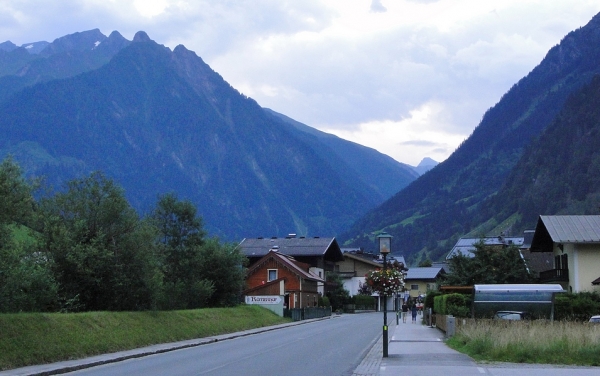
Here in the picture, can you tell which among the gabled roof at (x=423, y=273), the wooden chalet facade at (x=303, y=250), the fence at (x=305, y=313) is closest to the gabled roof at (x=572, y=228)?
A: the fence at (x=305, y=313)

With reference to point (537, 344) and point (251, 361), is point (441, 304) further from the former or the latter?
point (251, 361)

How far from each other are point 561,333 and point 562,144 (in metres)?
146

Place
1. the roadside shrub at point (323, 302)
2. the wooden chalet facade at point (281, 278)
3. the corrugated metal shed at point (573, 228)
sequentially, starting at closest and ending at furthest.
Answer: the corrugated metal shed at point (573, 228)
the wooden chalet facade at point (281, 278)
the roadside shrub at point (323, 302)

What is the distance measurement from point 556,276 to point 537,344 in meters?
29.0

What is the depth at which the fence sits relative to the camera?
63.8 m

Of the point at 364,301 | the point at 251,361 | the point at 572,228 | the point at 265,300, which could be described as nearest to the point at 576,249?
the point at 572,228

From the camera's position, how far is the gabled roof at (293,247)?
294 ft

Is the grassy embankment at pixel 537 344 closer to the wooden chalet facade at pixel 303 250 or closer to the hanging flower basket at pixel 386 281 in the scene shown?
the hanging flower basket at pixel 386 281

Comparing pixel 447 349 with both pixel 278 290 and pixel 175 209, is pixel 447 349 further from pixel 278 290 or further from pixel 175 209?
pixel 278 290

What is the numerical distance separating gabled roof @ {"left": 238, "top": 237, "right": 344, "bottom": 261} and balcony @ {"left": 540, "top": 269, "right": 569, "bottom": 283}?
130 feet

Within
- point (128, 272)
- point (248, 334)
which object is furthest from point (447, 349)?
point (248, 334)

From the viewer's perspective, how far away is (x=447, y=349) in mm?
26297

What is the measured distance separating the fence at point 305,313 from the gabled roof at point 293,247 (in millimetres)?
11776

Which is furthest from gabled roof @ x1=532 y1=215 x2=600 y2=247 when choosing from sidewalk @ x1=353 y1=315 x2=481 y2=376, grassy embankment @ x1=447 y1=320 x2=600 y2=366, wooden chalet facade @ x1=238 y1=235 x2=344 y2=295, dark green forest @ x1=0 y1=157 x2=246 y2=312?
wooden chalet facade @ x1=238 y1=235 x2=344 y2=295
